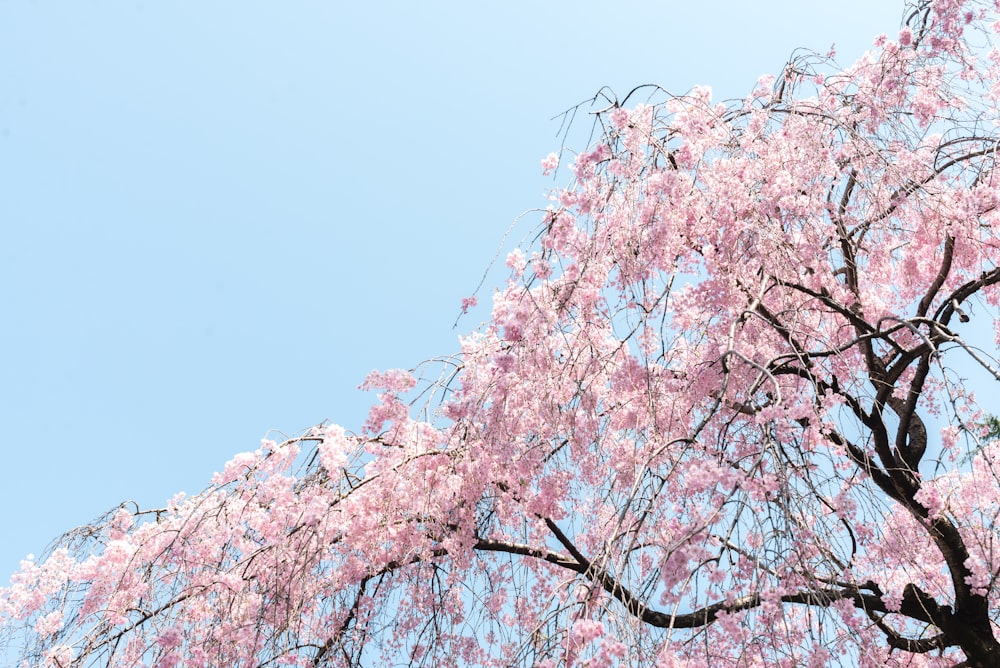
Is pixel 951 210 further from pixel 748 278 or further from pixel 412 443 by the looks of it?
pixel 412 443

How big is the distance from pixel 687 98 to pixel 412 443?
6.99 ft

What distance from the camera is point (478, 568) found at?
4.17 metres

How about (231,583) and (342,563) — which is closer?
(231,583)

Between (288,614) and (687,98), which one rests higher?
(687,98)

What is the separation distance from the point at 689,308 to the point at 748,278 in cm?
50

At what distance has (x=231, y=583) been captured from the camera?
11.8ft

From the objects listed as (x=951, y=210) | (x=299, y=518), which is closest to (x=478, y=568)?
(x=299, y=518)

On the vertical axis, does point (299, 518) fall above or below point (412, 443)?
below

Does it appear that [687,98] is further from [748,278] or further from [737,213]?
[748,278]

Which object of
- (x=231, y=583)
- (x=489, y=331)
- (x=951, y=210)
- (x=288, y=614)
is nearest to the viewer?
(x=288, y=614)

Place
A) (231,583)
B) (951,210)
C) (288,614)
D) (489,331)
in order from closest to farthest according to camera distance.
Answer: (288,614)
(231,583)
(951,210)
(489,331)

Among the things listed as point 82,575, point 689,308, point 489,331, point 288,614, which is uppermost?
point 689,308

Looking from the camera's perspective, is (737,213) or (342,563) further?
(342,563)

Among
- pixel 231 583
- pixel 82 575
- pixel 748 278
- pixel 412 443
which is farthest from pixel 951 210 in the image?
pixel 82 575
